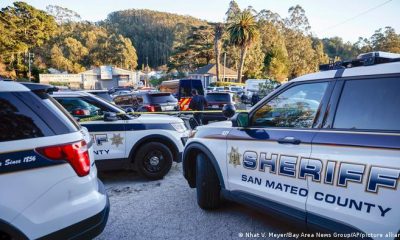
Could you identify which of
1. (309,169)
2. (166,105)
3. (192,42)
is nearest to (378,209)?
(309,169)

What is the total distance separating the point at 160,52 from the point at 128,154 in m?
133

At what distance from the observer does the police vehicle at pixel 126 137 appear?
520 cm

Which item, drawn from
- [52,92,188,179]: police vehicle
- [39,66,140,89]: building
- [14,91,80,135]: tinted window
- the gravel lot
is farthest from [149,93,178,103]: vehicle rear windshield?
[39,66,140,89]: building

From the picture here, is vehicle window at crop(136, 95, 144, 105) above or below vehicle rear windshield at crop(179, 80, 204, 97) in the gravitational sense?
below

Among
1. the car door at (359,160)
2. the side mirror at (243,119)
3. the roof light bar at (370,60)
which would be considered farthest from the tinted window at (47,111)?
the roof light bar at (370,60)

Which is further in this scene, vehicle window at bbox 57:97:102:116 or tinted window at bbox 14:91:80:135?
vehicle window at bbox 57:97:102:116

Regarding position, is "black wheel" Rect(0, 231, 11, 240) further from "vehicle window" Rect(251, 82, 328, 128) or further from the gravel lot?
"vehicle window" Rect(251, 82, 328, 128)

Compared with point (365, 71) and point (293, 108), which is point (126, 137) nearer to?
point (293, 108)

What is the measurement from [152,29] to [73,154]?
15033 centimetres

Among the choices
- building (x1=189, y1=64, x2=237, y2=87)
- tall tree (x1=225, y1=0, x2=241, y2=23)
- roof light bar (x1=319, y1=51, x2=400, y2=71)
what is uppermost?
tall tree (x1=225, y1=0, x2=241, y2=23)

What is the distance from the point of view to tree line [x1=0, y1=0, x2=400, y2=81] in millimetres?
57562

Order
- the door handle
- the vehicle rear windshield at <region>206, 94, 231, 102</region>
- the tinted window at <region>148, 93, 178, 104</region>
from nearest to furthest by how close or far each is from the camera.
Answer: the door handle, the tinted window at <region>148, 93, 178, 104</region>, the vehicle rear windshield at <region>206, 94, 231, 102</region>

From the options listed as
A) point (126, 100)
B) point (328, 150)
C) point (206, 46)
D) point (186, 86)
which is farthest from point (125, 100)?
point (206, 46)

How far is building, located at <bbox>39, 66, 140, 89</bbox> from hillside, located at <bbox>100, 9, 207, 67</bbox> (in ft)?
173
